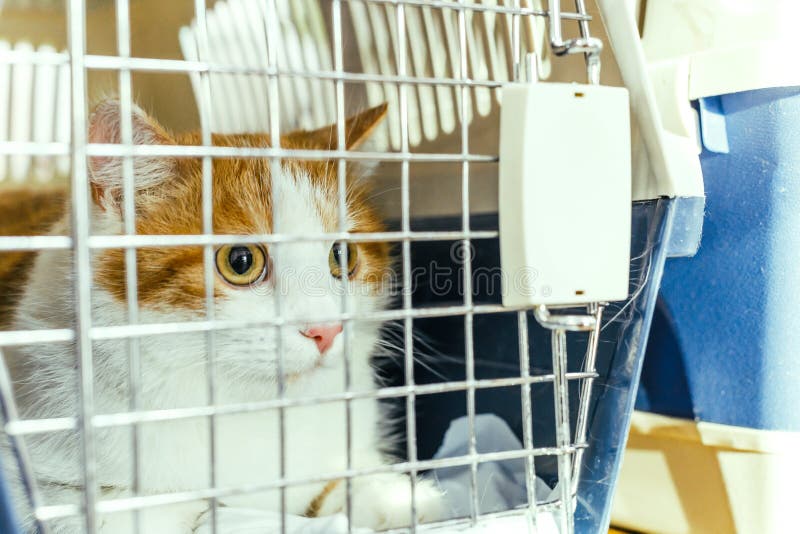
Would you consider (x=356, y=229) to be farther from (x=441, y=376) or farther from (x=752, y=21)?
(x=752, y=21)

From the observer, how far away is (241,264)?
861mm

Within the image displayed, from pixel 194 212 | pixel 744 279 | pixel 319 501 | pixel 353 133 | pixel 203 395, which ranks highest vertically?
pixel 353 133

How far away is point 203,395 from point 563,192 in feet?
1.67

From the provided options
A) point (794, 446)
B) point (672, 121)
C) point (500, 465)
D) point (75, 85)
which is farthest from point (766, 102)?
point (75, 85)

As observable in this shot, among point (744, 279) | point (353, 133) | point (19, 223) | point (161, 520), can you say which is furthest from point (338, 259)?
point (19, 223)

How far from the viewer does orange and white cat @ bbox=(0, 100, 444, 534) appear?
0.76 m

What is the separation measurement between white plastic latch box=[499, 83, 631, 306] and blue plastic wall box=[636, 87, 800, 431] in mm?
275

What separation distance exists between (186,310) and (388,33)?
24.4 inches

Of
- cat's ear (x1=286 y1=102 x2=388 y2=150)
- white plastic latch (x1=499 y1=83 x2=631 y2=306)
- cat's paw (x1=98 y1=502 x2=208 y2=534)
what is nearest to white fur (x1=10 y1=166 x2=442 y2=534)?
cat's paw (x1=98 y1=502 x2=208 y2=534)

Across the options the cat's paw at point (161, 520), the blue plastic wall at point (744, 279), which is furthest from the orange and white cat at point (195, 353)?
the blue plastic wall at point (744, 279)

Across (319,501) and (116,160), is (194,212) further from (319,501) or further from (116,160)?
(319,501)

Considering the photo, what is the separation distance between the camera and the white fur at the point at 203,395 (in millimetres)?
757

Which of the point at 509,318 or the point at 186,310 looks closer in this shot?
the point at 186,310

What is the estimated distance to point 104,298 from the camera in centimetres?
85
